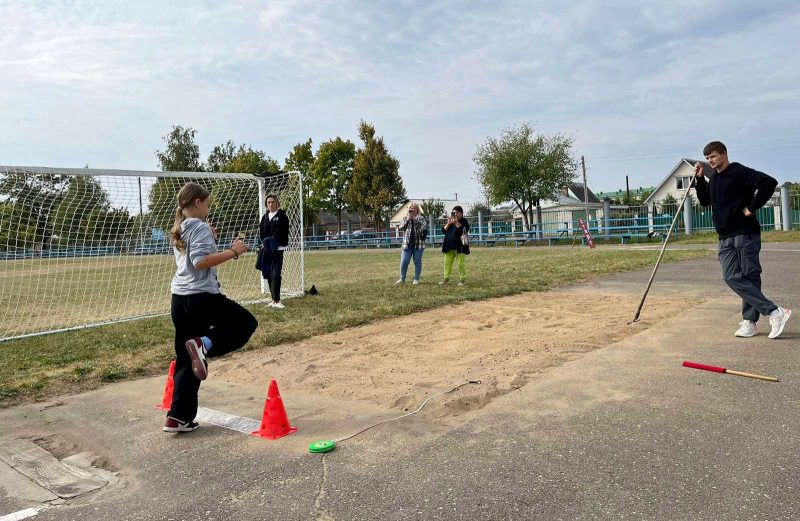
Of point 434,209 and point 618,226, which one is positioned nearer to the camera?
point 618,226

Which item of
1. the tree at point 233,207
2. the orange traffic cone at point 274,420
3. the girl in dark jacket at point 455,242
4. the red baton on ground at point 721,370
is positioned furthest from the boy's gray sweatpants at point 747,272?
the tree at point 233,207

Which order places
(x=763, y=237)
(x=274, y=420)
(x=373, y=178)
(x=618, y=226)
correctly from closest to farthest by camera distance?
(x=274, y=420) → (x=763, y=237) → (x=618, y=226) → (x=373, y=178)

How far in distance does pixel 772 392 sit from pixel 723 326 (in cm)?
278

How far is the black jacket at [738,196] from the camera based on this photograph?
620 cm

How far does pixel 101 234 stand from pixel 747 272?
12.0 meters

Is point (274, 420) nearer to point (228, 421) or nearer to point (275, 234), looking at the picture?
point (228, 421)

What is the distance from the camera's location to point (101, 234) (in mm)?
12961

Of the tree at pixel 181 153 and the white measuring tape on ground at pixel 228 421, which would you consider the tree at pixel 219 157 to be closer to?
the tree at pixel 181 153

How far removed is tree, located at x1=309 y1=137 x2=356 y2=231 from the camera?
53.9 m

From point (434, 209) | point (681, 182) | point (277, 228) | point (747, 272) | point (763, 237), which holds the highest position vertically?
point (681, 182)

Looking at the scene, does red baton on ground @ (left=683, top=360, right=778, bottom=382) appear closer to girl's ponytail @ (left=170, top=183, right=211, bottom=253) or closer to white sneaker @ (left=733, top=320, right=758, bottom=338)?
white sneaker @ (left=733, top=320, right=758, bottom=338)

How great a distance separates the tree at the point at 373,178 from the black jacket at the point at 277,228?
4141 cm

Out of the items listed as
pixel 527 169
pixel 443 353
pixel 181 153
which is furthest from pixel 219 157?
pixel 443 353

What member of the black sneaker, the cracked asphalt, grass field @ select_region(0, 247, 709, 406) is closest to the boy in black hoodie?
the cracked asphalt
